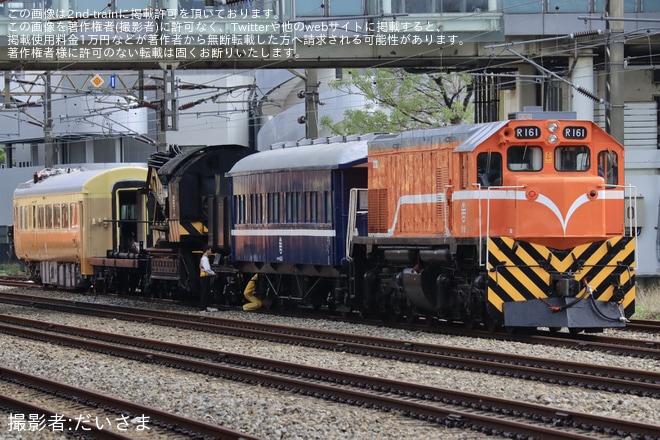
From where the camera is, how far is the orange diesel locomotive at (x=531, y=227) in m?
16.5

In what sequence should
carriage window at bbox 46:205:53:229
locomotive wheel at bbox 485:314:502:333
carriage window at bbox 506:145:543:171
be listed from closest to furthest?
carriage window at bbox 506:145:543:171 → locomotive wheel at bbox 485:314:502:333 → carriage window at bbox 46:205:53:229

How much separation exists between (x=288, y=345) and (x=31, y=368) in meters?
3.96

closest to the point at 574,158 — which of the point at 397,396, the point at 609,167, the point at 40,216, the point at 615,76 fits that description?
the point at 609,167

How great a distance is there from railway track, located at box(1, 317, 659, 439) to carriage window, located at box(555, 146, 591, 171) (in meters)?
5.54

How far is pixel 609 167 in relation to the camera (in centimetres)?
1725

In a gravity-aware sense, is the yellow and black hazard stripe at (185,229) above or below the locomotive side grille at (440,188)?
below

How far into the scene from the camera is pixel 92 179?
101ft

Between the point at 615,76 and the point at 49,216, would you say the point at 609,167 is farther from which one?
the point at 49,216

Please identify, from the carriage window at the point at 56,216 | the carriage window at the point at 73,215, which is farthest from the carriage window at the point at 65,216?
the carriage window at the point at 56,216

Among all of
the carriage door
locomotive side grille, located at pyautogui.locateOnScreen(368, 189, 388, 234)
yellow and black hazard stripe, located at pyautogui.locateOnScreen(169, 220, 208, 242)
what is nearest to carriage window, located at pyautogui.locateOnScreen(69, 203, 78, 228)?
the carriage door

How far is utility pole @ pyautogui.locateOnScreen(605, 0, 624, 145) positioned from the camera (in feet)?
75.7

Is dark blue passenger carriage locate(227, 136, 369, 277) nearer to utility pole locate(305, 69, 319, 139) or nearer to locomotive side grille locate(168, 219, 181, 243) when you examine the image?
locomotive side grille locate(168, 219, 181, 243)

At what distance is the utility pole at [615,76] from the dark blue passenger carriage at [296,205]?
5.60m

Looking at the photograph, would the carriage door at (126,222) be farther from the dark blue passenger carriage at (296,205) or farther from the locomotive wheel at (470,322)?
the locomotive wheel at (470,322)
